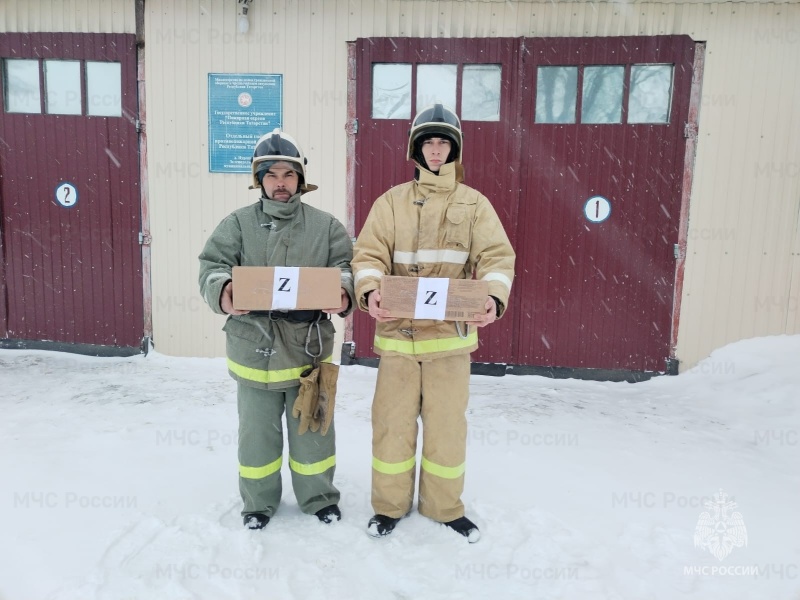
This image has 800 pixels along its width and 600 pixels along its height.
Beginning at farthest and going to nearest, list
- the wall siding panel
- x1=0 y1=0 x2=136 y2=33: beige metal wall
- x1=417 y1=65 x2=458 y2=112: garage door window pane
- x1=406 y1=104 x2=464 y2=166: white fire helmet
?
1. x1=0 y1=0 x2=136 y2=33: beige metal wall
2. x1=417 y1=65 x2=458 y2=112: garage door window pane
3. the wall siding panel
4. x1=406 y1=104 x2=464 y2=166: white fire helmet

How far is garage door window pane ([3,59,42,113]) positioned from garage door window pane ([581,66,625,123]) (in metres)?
5.32

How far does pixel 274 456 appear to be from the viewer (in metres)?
2.62

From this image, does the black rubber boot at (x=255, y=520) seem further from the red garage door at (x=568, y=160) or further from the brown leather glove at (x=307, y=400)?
the red garage door at (x=568, y=160)

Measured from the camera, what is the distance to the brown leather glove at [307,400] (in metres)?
2.49

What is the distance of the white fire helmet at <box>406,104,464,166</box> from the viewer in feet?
8.13

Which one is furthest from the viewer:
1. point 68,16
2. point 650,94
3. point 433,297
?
point 68,16

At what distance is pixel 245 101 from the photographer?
4984 millimetres

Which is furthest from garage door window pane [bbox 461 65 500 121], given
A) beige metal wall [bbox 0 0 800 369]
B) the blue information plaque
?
the blue information plaque

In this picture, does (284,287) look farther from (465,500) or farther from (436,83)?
(436,83)

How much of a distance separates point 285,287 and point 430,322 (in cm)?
70

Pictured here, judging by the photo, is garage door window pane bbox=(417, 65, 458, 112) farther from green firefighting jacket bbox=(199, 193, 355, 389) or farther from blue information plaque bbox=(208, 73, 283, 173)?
green firefighting jacket bbox=(199, 193, 355, 389)

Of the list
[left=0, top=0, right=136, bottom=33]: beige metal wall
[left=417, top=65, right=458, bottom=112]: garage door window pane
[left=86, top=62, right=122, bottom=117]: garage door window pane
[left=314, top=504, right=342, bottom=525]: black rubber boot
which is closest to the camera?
[left=314, top=504, right=342, bottom=525]: black rubber boot

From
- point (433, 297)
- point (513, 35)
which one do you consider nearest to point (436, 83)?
point (513, 35)

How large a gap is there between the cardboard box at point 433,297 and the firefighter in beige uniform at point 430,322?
0.15 metres
